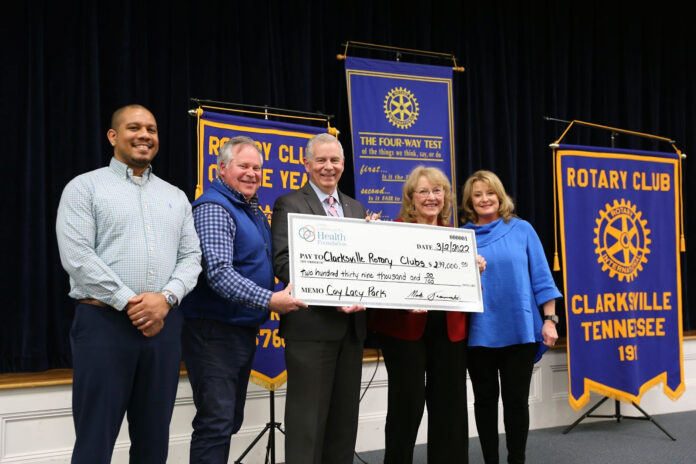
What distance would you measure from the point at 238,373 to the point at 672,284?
3015 mm

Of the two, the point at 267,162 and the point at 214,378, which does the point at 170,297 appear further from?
the point at 267,162

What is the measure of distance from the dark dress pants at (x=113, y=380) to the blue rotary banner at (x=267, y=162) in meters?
0.97

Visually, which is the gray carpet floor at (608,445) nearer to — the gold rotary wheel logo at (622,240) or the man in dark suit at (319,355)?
the gold rotary wheel logo at (622,240)

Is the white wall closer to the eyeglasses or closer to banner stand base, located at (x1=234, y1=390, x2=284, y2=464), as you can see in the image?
banner stand base, located at (x1=234, y1=390, x2=284, y2=464)

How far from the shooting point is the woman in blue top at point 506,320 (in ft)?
8.27

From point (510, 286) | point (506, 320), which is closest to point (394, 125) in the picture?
point (510, 286)

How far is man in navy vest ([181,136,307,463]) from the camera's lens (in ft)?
6.65

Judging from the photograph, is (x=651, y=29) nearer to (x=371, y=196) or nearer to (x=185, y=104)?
(x=371, y=196)

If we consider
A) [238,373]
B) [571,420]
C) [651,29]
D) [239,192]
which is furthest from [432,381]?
[651,29]

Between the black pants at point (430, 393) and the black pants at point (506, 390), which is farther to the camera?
the black pants at point (506, 390)

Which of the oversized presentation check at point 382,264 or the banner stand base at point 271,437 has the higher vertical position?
the oversized presentation check at point 382,264

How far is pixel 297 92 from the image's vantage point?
12.0ft

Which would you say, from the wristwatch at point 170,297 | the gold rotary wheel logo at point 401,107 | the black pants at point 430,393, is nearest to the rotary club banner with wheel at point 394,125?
the gold rotary wheel logo at point 401,107

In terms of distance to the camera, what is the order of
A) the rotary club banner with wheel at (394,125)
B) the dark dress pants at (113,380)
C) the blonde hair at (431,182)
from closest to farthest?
the dark dress pants at (113,380)
the blonde hair at (431,182)
the rotary club banner with wheel at (394,125)
